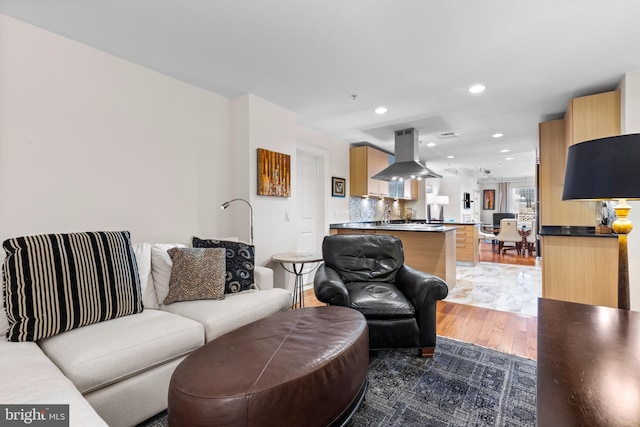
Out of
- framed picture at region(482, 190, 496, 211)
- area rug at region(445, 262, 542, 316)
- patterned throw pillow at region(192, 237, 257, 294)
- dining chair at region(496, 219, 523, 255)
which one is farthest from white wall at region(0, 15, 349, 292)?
framed picture at region(482, 190, 496, 211)

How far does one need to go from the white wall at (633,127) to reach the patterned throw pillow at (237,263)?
10.8 feet

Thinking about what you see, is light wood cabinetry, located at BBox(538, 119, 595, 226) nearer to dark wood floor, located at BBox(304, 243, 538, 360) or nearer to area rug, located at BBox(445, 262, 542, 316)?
area rug, located at BBox(445, 262, 542, 316)

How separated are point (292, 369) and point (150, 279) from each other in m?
1.46

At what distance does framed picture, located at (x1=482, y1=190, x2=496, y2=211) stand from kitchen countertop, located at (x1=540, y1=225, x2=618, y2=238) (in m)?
9.62

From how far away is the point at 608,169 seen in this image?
4.39 ft

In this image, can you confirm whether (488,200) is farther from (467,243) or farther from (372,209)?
(372,209)

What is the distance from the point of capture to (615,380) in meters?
0.76

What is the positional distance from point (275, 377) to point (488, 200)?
43.6ft

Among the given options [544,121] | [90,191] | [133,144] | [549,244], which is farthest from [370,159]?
[90,191]

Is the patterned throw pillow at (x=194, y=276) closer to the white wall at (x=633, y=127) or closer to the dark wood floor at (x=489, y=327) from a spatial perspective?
the dark wood floor at (x=489, y=327)

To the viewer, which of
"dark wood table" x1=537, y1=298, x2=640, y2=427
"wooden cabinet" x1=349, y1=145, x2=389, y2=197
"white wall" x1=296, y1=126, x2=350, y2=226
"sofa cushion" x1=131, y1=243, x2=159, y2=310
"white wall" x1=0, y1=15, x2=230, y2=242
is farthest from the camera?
"wooden cabinet" x1=349, y1=145, x2=389, y2=197

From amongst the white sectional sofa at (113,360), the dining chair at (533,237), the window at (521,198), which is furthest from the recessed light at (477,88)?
the window at (521,198)

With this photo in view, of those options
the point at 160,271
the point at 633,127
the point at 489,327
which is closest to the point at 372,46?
the point at 160,271

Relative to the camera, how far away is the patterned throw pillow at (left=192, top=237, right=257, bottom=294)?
90.4 inches
